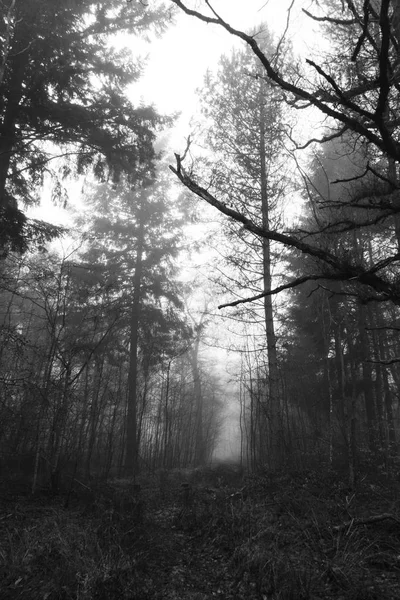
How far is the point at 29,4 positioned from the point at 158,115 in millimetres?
3585

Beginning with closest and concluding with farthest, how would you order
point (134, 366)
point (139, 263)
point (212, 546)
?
point (212, 546) < point (134, 366) < point (139, 263)

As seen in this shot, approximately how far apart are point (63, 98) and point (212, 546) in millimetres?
9733

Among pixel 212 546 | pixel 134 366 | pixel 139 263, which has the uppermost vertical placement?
pixel 139 263

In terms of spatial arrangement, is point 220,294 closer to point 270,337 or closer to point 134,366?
point 270,337

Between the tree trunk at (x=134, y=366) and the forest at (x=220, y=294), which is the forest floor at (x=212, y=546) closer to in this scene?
the forest at (x=220, y=294)

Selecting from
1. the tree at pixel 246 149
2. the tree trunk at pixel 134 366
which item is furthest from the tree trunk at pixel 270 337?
the tree trunk at pixel 134 366

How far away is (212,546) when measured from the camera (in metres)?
5.29

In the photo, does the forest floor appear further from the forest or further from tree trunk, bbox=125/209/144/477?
tree trunk, bbox=125/209/144/477

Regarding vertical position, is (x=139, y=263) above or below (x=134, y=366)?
above

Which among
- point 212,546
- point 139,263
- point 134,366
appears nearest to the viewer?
point 212,546

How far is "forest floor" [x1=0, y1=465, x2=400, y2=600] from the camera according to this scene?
12.0 ft

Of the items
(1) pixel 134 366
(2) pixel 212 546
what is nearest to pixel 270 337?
(2) pixel 212 546

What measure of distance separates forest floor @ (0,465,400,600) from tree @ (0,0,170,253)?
5553 mm

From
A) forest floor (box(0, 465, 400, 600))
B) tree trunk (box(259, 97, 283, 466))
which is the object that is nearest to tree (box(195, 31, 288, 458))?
tree trunk (box(259, 97, 283, 466))
